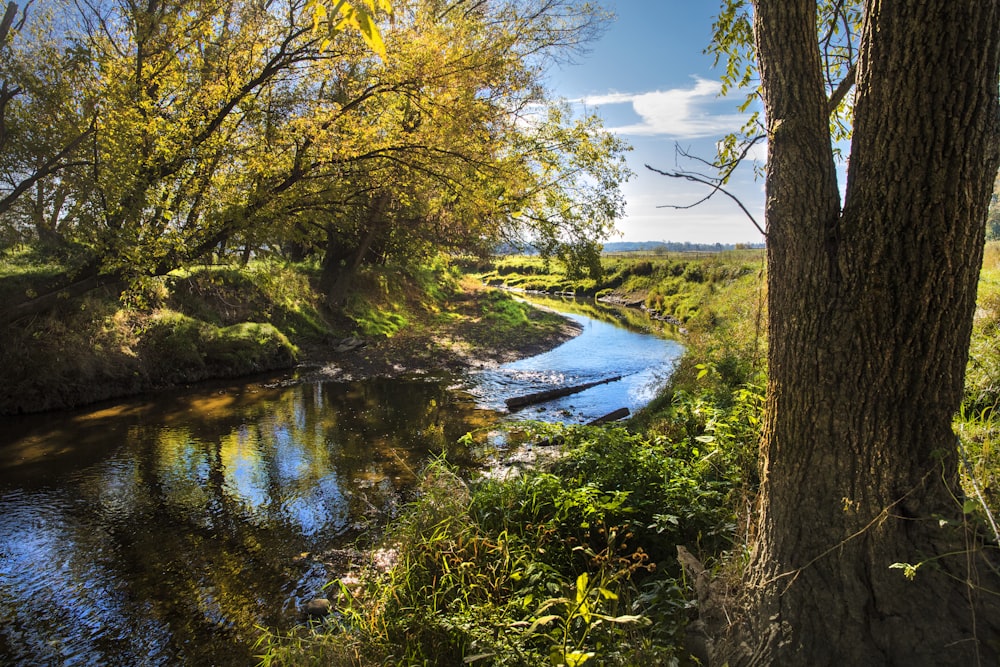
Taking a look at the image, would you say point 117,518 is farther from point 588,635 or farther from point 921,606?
point 921,606

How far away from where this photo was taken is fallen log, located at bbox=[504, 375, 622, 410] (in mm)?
12508

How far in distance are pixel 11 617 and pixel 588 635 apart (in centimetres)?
528

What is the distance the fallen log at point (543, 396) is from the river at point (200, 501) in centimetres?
29

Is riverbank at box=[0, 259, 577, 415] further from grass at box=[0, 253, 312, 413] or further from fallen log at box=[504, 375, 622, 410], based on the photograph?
fallen log at box=[504, 375, 622, 410]

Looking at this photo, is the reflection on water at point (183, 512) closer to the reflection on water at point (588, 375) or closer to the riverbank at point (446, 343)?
the reflection on water at point (588, 375)

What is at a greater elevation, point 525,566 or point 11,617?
point 525,566

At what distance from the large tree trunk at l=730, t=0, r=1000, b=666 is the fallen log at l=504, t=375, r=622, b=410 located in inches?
369

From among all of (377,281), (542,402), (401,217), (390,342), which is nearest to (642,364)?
(542,402)

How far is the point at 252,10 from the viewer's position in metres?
11.6

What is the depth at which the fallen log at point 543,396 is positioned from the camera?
12508 millimetres

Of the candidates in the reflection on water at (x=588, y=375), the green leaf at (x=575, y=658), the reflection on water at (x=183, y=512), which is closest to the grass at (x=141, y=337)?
the reflection on water at (x=183, y=512)

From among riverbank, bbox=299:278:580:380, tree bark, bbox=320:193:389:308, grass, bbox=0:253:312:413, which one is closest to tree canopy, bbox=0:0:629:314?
grass, bbox=0:253:312:413

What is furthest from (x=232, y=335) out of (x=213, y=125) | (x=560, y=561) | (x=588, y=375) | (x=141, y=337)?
(x=560, y=561)

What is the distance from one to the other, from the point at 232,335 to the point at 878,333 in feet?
51.3
